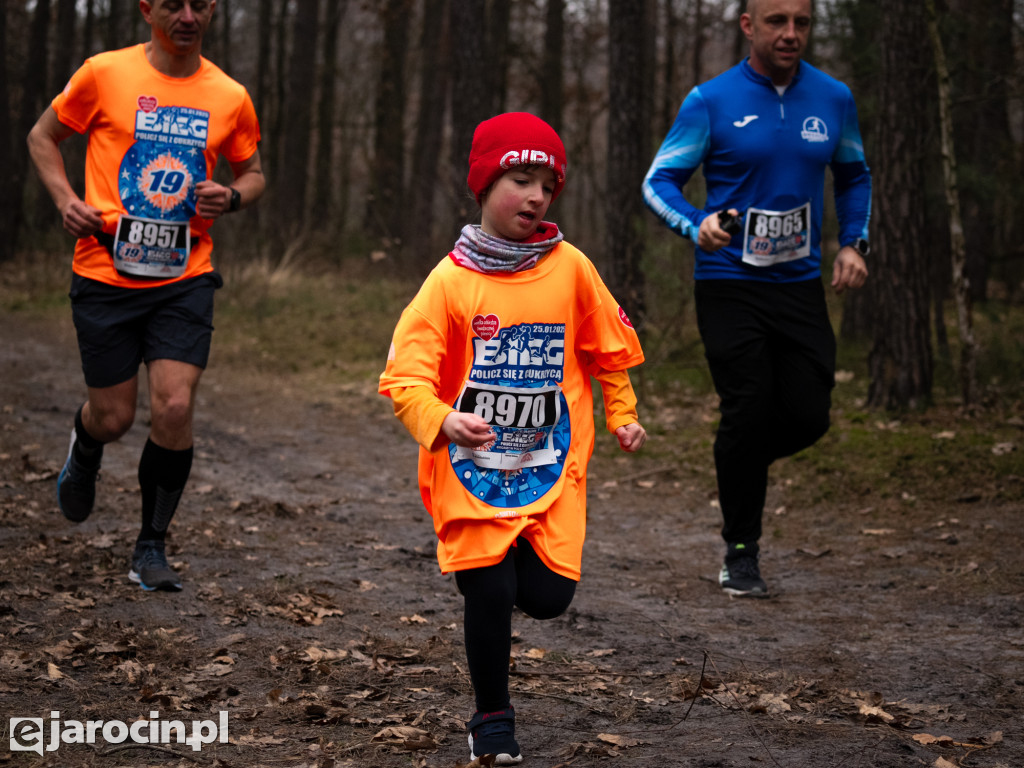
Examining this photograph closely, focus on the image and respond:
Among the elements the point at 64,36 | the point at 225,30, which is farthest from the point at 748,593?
the point at 225,30

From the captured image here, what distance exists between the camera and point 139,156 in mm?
4777

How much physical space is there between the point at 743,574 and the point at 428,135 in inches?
884

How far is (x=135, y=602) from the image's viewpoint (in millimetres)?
4727

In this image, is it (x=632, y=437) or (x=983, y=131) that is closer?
(x=632, y=437)

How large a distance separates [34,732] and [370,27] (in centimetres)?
2875

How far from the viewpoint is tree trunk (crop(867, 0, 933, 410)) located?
330 inches

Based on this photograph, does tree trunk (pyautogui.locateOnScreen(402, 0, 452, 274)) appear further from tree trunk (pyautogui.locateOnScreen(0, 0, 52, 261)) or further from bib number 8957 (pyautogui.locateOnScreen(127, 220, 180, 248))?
bib number 8957 (pyautogui.locateOnScreen(127, 220, 180, 248))

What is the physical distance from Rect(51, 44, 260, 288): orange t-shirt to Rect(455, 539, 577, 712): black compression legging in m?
2.40

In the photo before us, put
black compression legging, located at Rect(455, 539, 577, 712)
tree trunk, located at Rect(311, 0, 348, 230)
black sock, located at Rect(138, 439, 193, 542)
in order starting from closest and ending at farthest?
black compression legging, located at Rect(455, 539, 577, 712) < black sock, located at Rect(138, 439, 193, 542) < tree trunk, located at Rect(311, 0, 348, 230)

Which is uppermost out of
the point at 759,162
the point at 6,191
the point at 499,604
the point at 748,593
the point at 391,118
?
the point at 391,118

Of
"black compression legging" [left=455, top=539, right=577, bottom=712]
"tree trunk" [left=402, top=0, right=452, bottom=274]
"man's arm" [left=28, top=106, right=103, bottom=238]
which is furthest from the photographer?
"tree trunk" [left=402, top=0, right=452, bottom=274]

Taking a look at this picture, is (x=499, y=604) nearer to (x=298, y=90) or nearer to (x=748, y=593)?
(x=748, y=593)

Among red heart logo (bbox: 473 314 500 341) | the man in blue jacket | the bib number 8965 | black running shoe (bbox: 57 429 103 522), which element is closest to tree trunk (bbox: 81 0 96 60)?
black running shoe (bbox: 57 429 103 522)

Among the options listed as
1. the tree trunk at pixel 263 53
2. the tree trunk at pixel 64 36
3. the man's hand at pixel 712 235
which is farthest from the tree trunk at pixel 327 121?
the man's hand at pixel 712 235
